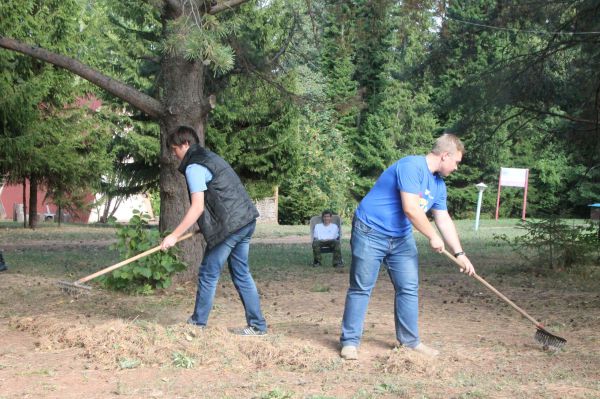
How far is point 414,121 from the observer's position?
152ft

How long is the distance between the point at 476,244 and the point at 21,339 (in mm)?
14332

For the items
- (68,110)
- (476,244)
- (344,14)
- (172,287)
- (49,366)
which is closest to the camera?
(49,366)

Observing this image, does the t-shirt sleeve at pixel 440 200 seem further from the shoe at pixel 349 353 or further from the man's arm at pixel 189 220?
the man's arm at pixel 189 220

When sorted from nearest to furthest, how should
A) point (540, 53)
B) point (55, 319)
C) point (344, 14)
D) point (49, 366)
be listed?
1. point (49, 366)
2. point (55, 319)
3. point (344, 14)
4. point (540, 53)

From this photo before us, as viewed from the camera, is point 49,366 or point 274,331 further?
point 274,331

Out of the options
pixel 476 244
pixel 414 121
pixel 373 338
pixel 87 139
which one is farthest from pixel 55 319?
pixel 414 121

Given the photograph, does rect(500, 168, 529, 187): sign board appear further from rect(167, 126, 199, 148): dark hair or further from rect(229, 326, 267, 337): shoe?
rect(167, 126, 199, 148): dark hair

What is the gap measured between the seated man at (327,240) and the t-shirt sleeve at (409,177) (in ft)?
23.6

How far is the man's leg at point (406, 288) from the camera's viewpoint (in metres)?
5.93

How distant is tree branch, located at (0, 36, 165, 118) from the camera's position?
9.02 metres

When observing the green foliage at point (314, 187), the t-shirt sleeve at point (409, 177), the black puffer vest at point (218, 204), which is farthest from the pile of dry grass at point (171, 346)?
the green foliage at point (314, 187)

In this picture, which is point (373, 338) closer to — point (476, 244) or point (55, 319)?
point (55, 319)

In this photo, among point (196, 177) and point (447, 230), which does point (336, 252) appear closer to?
point (196, 177)

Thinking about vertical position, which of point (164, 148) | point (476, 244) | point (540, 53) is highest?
point (540, 53)
